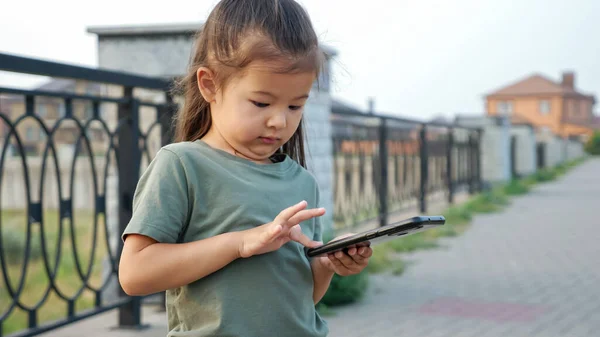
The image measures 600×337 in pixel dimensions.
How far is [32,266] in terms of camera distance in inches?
440

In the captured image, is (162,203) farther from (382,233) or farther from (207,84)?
(382,233)

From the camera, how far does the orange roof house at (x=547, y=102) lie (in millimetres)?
78000

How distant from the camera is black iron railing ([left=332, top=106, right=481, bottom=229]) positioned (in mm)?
8422

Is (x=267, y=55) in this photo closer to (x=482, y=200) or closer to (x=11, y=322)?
(x=11, y=322)

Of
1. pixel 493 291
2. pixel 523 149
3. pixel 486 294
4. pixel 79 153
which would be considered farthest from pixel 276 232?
pixel 523 149

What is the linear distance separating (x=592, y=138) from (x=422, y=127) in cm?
6037

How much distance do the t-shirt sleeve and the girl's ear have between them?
Result: 0.53 ft

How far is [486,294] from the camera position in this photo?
5.69m

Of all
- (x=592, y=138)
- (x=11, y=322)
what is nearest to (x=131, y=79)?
(x=11, y=322)

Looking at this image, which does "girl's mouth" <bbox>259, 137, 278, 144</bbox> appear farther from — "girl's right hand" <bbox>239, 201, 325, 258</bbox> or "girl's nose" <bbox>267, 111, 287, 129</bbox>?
"girl's right hand" <bbox>239, 201, 325, 258</bbox>

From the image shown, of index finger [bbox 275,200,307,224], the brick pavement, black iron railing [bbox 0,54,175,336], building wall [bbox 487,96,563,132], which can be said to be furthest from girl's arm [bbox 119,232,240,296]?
building wall [bbox 487,96,563,132]

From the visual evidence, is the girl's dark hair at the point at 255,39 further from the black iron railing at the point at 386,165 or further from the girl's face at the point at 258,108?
the black iron railing at the point at 386,165

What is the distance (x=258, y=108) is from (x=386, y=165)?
25.9ft

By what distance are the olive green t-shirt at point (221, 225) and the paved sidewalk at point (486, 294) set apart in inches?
110
